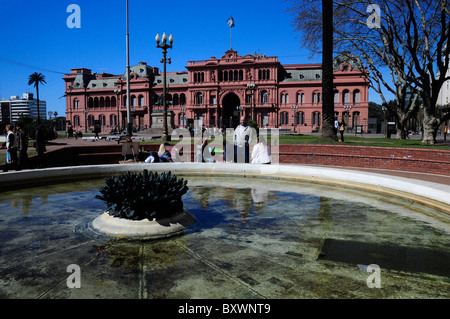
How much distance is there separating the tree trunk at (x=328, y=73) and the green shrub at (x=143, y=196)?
39.6 feet

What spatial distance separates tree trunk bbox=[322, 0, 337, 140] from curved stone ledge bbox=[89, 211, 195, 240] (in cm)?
1226

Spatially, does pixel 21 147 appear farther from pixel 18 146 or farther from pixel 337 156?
pixel 337 156

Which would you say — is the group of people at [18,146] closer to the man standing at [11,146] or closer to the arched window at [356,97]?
the man standing at [11,146]

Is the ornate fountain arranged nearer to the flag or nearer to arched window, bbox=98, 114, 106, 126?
the flag

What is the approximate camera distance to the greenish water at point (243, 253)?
3.04 m

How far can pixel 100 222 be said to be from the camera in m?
4.76

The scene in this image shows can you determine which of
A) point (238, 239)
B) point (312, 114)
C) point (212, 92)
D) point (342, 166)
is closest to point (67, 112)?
point (212, 92)

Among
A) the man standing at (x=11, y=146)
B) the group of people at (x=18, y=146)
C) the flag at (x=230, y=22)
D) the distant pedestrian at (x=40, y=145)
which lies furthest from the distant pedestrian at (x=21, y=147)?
the flag at (x=230, y=22)

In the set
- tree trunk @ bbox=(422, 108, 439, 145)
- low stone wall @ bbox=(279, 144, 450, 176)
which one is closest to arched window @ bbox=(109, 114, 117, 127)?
tree trunk @ bbox=(422, 108, 439, 145)

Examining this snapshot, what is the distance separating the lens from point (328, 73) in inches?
620

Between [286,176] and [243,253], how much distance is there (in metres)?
5.02
